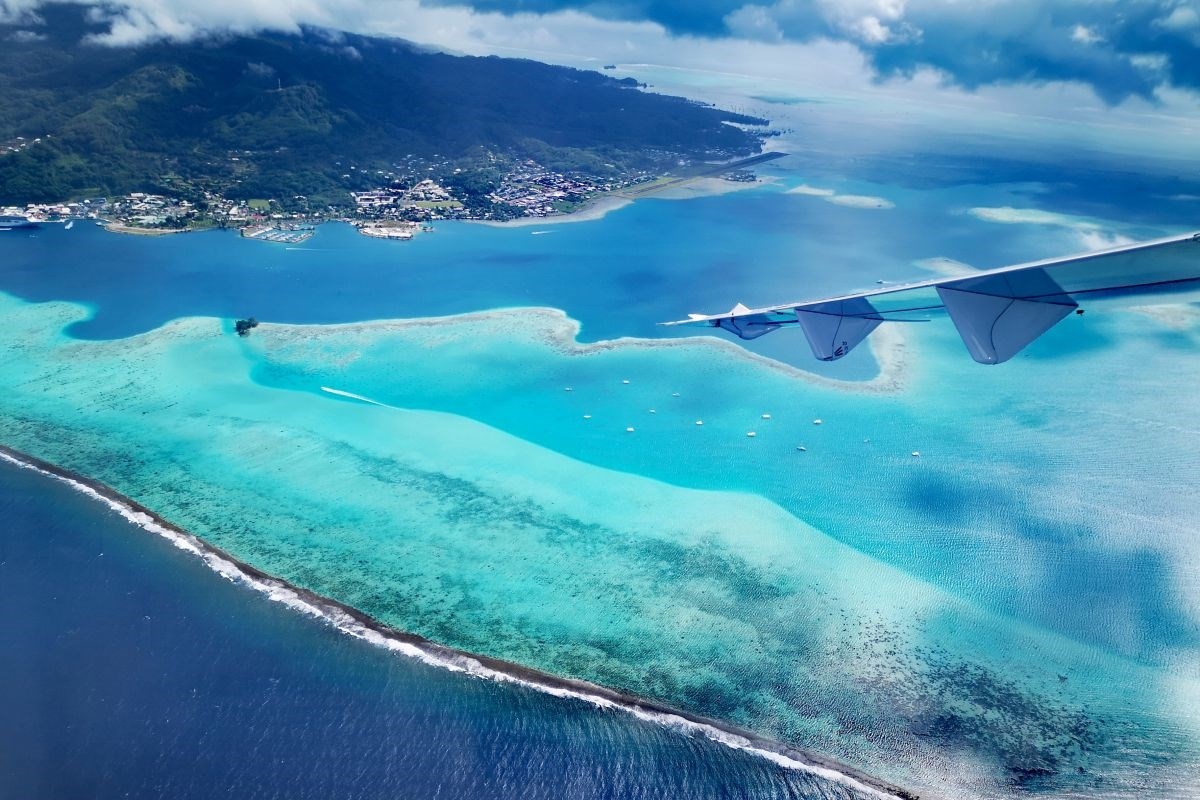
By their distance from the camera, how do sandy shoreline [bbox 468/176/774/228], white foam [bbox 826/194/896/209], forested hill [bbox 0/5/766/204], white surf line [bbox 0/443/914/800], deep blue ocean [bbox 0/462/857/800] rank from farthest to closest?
1. white foam [bbox 826/194/896/209]
2. forested hill [bbox 0/5/766/204]
3. sandy shoreline [bbox 468/176/774/228]
4. white surf line [bbox 0/443/914/800]
5. deep blue ocean [bbox 0/462/857/800]

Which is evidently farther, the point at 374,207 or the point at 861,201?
the point at 861,201

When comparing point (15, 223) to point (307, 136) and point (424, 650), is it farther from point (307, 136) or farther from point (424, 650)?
point (424, 650)

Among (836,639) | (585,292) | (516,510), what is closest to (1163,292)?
(836,639)

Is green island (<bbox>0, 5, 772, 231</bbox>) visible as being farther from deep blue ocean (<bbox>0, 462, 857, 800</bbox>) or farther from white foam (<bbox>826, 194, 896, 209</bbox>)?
deep blue ocean (<bbox>0, 462, 857, 800</bbox>)

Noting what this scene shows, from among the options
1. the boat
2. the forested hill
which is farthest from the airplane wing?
the forested hill

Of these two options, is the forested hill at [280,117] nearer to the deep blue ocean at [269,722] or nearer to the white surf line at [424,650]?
the white surf line at [424,650]

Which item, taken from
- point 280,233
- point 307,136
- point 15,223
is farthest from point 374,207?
point 15,223
